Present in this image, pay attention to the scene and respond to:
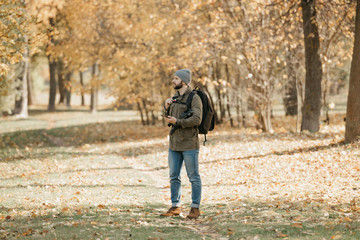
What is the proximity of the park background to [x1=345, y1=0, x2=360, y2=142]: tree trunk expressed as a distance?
30 mm

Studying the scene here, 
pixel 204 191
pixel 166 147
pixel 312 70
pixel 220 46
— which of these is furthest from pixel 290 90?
pixel 204 191

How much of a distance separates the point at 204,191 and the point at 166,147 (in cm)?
791

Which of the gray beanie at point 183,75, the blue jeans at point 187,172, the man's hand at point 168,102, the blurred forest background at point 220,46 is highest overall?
the blurred forest background at point 220,46

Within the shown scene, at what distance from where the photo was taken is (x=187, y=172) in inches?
273

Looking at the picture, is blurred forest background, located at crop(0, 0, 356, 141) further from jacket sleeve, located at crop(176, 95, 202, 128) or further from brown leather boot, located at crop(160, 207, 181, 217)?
brown leather boot, located at crop(160, 207, 181, 217)

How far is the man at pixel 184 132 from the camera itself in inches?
262

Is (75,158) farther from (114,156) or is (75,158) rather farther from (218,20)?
(218,20)

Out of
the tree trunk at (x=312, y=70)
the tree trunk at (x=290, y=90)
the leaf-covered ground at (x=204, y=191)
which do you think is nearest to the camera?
the leaf-covered ground at (x=204, y=191)

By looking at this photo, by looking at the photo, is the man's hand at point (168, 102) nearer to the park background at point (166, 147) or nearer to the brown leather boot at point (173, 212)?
the brown leather boot at point (173, 212)

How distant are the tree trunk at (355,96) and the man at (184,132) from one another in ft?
23.9

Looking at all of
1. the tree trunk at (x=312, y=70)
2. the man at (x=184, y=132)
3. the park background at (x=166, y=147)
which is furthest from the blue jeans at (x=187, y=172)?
the tree trunk at (x=312, y=70)

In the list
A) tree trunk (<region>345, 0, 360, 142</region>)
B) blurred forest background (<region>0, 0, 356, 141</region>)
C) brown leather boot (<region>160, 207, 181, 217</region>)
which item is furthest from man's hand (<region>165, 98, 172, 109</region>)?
tree trunk (<region>345, 0, 360, 142</region>)

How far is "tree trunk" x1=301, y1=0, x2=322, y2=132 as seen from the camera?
15.7m

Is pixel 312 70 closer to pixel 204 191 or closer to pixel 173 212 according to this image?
pixel 204 191
